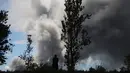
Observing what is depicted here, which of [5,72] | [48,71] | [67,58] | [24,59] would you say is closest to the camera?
[48,71]

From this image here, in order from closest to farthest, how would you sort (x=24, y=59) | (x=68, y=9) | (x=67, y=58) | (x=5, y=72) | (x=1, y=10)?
1. (x=5, y=72)
2. (x=67, y=58)
3. (x=68, y=9)
4. (x=1, y=10)
5. (x=24, y=59)

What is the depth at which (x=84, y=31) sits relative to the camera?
1891 inches

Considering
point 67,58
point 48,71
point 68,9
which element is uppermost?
point 68,9

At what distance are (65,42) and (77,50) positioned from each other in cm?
228

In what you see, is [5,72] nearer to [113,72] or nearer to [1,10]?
[113,72]

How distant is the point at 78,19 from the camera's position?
48438 mm

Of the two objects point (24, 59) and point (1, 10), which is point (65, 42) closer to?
point (1, 10)

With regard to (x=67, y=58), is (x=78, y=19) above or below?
above

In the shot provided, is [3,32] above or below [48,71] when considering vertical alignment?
above

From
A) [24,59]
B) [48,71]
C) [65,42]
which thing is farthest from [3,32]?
Answer: [48,71]

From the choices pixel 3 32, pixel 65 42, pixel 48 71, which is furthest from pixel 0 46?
pixel 48 71

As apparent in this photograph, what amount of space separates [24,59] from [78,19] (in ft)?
62.7

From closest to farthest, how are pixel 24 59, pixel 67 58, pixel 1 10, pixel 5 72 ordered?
pixel 5 72 → pixel 67 58 → pixel 1 10 → pixel 24 59

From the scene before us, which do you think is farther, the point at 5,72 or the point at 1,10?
the point at 1,10
